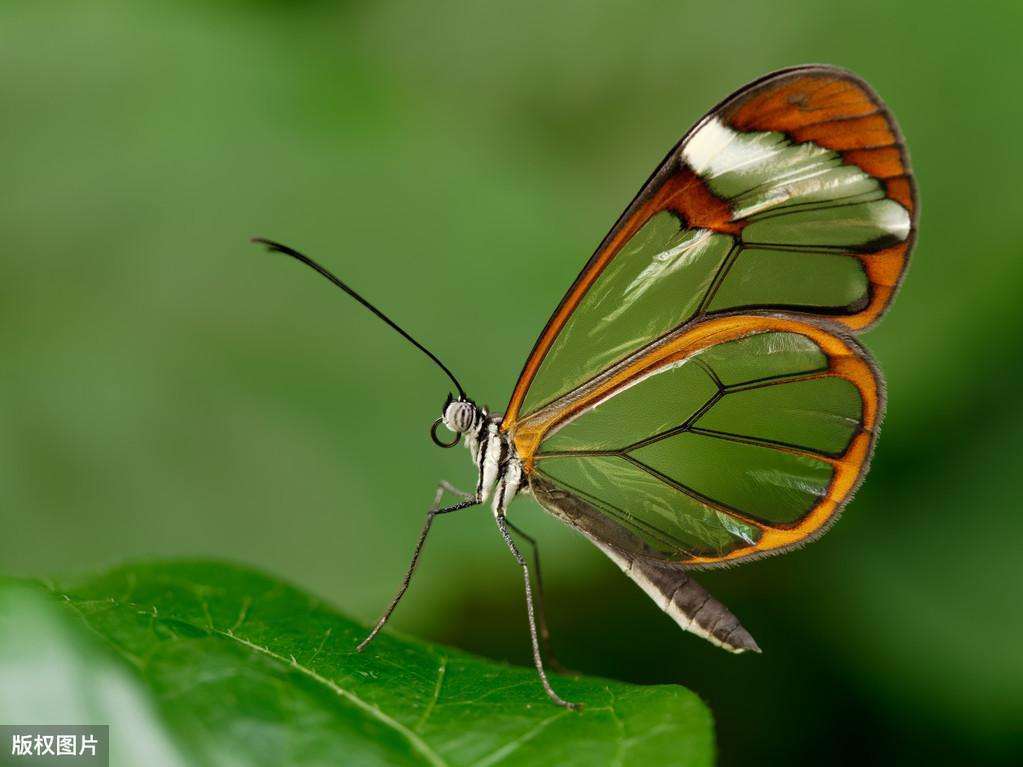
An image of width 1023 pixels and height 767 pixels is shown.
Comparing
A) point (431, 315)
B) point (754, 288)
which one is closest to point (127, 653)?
point (754, 288)

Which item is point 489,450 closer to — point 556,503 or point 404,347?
point 556,503

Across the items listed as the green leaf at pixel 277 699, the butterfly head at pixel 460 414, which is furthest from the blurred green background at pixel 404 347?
the green leaf at pixel 277 699

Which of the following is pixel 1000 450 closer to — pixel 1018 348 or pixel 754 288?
pixel 1018 348

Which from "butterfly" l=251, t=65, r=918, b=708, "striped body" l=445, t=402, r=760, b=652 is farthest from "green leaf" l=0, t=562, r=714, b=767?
"striped body" l=445, t=402, r=760, b=652

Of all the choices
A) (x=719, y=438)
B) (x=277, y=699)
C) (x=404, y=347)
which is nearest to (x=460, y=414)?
(x=719, y=438)

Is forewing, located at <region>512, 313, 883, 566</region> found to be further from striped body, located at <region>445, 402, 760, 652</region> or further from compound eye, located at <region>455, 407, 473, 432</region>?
compound eye, located at <region>455, 407, 473, 432</region>

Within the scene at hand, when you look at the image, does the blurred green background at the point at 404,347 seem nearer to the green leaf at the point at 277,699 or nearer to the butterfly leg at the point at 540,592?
the butterfly leg at the point at 540,592
